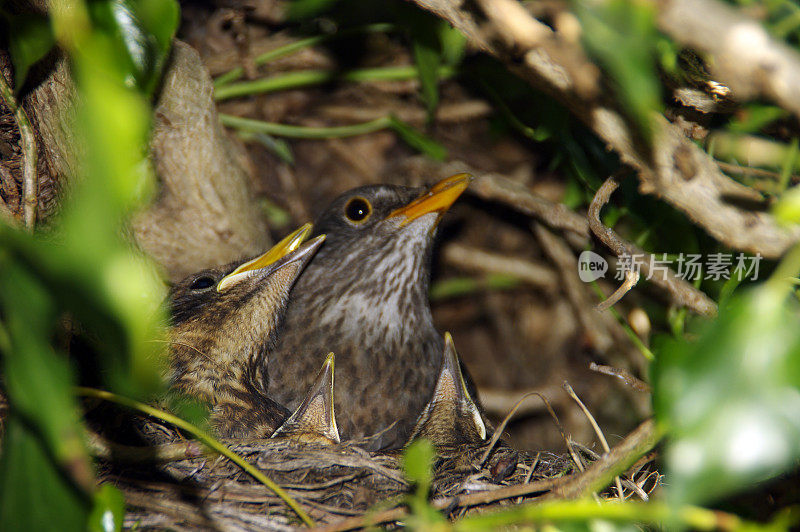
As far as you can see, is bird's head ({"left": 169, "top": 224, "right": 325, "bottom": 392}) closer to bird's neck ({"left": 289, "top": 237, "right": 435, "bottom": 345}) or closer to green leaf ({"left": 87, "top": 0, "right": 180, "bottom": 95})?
bird's neck ({"left": 289, "top": 237, "right": 435, "bottom": 345})

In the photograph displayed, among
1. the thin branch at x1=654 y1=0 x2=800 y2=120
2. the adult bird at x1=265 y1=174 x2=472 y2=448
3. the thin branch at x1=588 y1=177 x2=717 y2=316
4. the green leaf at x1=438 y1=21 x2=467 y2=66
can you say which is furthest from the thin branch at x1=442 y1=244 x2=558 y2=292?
the thin branch at x1=654 y1=0 x2=800 y2=120

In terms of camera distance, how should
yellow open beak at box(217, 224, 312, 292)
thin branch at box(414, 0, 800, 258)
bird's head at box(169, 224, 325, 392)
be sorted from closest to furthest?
thin branch at box(414, 0, 800, 258), bird's head at box(169, 224, 325, 392), yellow open beak at box(217, 224, 312, 292)

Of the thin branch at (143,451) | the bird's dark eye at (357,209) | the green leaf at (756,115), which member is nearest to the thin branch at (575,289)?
the bird's dark eye at (357,209)

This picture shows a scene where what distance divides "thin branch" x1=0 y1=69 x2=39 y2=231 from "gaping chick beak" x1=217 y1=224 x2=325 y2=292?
0.61 metres

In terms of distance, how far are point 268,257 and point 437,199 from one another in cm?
73

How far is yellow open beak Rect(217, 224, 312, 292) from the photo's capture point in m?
2.18

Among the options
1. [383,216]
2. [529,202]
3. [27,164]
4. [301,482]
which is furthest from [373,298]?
[27,164]

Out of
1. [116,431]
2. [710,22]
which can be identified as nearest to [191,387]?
[116,431]

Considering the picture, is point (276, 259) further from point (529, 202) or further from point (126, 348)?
point (126, 348)

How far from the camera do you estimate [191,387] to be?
193 cm

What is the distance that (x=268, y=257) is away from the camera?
2285mm

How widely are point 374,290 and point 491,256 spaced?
3.56ft

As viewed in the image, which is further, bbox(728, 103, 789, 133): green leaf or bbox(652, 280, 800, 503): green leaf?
bbox(728, 103, 789, 133): green leaf

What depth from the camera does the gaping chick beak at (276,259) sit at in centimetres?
218
